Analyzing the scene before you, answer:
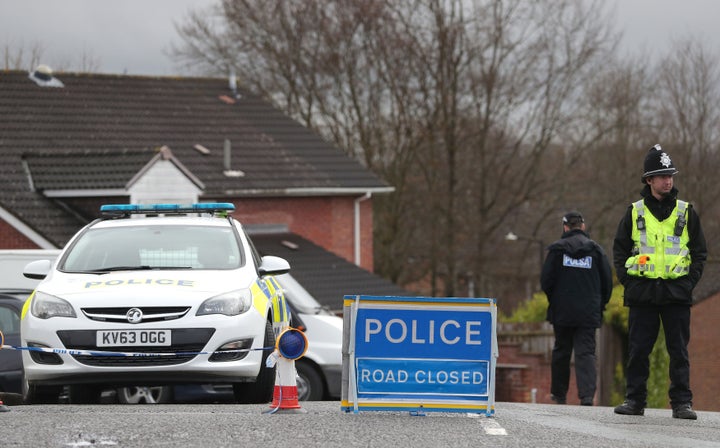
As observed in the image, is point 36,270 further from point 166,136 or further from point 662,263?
point 166,136

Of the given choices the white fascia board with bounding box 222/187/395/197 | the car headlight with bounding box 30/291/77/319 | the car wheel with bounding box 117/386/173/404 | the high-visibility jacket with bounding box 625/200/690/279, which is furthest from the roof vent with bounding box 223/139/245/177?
the high-visibility jacket with bounding box 625/200/690/279

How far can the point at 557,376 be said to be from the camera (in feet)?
47.0

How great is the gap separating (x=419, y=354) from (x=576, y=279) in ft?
13.8

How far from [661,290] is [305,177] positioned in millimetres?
27510

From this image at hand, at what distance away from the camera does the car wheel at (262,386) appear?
451 inches

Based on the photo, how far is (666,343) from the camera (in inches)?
430

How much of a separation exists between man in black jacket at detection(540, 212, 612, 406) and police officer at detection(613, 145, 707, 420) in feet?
9.95

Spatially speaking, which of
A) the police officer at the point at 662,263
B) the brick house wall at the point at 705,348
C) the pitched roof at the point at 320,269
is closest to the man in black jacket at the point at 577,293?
the police officer at the point at 662,263

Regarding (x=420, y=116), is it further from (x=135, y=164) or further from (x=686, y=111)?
(x=135, y=164)

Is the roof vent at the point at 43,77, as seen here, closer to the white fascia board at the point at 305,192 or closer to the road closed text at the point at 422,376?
the white fascia board at the point at 305,192

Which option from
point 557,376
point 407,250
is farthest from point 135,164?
point 407,250

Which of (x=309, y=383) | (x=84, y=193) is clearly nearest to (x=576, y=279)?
(x=309, y=383)

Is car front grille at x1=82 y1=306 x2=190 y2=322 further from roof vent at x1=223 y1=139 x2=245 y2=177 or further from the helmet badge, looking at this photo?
roof vent at x1=223 y1=139 x2=245 y2=177

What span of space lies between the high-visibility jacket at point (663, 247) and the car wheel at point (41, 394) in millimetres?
4739
